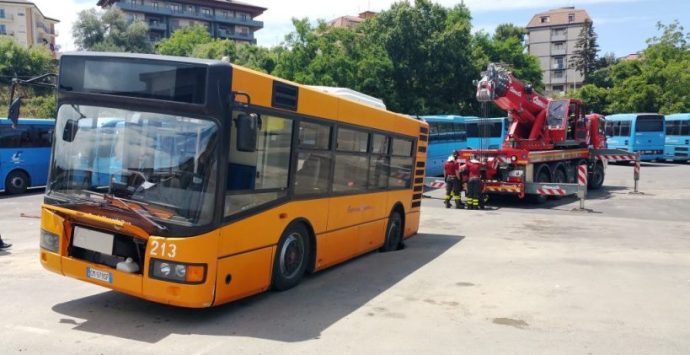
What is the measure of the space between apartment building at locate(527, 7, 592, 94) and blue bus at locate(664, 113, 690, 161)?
6166cm

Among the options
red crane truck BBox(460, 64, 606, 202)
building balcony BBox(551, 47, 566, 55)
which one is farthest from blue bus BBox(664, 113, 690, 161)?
building balcony BBox(551, 47, 566, 55)

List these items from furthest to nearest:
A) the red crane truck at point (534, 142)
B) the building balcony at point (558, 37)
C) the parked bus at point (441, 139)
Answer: the building balcony at point (558, 37) → the parked bus at point (441, 139) → the red crane truck at point (534, 142)

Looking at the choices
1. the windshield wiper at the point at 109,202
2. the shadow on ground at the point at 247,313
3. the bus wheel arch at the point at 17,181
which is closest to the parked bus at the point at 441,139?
the bus wheel arch at the point at 17,181

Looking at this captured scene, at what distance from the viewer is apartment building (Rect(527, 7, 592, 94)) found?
3846 inches

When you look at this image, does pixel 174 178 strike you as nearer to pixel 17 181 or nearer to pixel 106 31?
pixel 17 181

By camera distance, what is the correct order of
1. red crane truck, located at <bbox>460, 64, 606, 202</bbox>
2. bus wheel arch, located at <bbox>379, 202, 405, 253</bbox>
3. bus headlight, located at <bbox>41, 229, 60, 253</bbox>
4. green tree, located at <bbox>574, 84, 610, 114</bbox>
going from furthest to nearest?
1. green tree, located at <bbox>574, 84, 610, 114</bbox>
2. red crane truck, located at <bbox>460, 64, 606, 202</bbox>
3. bus wheel arch, located at <bbox>379, 202, 405, 253</bbox>
4. bus headlight, located at <bbox>41, 229, 60, 253</bbox>

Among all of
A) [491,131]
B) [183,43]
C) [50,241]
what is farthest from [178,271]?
[183,43]

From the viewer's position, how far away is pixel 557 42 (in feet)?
327

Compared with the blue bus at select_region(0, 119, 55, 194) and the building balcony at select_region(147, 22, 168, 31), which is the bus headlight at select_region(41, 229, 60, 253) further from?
the building balcony at select_region(147, 22, 168, 31)

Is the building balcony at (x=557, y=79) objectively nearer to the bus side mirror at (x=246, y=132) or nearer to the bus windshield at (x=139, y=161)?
the bus side mirror at (x=246, y=132)

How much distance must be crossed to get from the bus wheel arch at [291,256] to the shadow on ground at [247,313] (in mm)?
152

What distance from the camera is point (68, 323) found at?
19.1ft

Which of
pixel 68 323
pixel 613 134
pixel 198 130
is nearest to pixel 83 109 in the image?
pixel 198 130

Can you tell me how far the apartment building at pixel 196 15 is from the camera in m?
97.1
